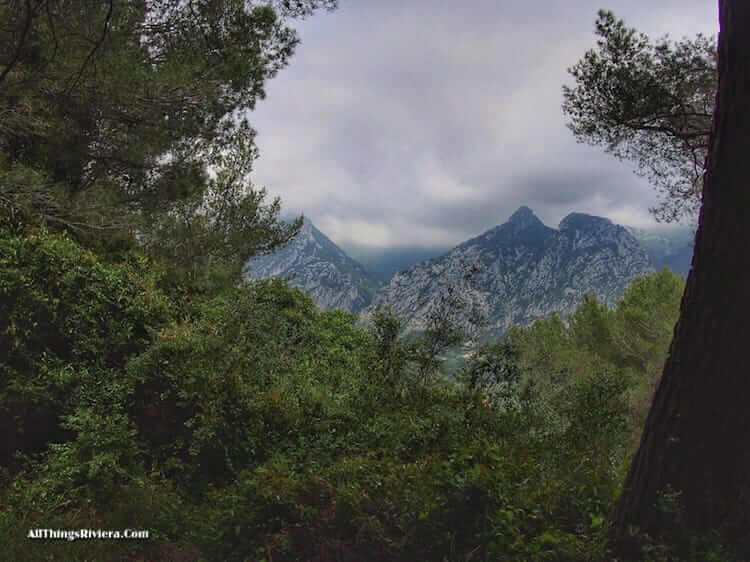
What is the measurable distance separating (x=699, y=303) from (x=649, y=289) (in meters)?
26.4

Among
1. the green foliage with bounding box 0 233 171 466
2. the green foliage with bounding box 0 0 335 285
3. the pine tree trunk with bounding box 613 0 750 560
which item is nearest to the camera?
the pine tree trunk with bounding box 613 0 750 560

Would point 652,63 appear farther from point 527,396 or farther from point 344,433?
point 344,433

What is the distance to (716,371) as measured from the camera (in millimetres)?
2711

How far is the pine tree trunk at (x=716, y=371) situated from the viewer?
2.62 m

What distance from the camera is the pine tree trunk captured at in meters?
2.62

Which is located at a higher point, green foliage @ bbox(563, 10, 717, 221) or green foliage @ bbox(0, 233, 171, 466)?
green foliage @ bbox(563, 10, 717, 221)

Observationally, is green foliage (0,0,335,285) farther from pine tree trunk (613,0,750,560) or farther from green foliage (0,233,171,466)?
pine tree trunk (613,0,750,560)

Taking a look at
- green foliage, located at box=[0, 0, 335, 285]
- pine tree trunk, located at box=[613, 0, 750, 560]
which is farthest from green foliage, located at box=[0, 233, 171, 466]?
pine tree trunk, located at box=[613, 0, 750, 560]

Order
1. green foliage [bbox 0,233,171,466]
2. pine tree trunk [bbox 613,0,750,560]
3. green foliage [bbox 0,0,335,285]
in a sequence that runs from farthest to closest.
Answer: green foliage [bbox 0,0,335,285] < green foliage [bbox 0,233,171,466] < pine tree trunk [bbox 613,0,750,560]

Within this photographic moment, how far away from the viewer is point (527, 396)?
523 centimetres

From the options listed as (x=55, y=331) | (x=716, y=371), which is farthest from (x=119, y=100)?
→ (x=716, y=371)

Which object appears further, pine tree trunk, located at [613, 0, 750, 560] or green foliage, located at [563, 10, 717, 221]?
green foliage, located at [563, 10, 717, 221]

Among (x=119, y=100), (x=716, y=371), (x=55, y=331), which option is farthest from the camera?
(x=119, y=100)

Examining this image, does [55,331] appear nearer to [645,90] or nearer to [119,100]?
[119,100]
